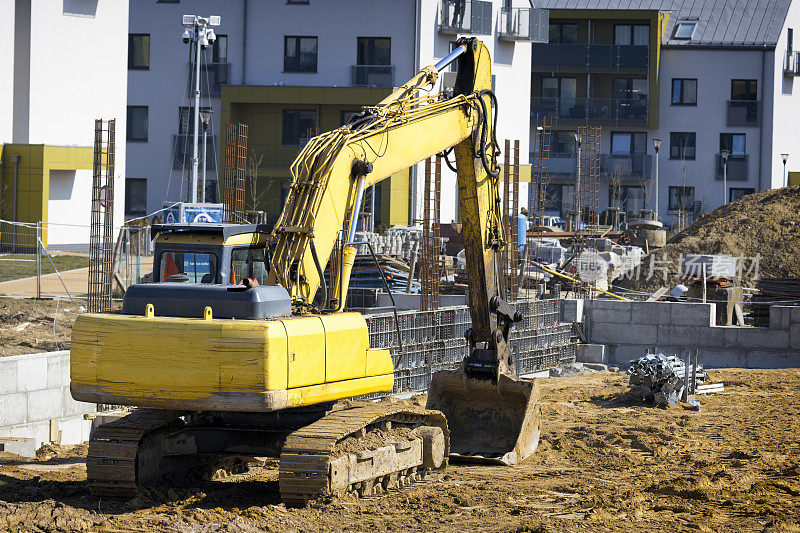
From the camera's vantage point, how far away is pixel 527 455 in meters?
13.3

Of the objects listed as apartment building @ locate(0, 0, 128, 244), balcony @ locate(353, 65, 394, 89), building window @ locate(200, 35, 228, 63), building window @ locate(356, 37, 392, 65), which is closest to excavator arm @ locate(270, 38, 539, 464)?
apartment building @ locate(0, 0, 128, 244)

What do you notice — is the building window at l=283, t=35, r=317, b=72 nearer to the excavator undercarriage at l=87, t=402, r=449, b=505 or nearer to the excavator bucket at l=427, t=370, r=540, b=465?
the excavator bucket at l=427, t=370, r=540, b=465

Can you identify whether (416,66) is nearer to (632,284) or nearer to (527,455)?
(632,284)

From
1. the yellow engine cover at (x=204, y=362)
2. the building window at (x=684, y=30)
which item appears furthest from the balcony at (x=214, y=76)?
the yellow engine cover at (x=204, y=362)

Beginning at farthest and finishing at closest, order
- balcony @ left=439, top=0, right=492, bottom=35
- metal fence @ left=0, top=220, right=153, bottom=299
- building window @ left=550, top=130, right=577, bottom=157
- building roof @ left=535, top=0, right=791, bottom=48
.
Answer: building window @ left=550, top=130, right=577, bottom=157 < building roof @ left=535, top=0, right=791, bottom=48 < balcony @ left=439, top=0, right=492, bottom=35 < metal fence @ left=0, top=220, right=153, bottom=299

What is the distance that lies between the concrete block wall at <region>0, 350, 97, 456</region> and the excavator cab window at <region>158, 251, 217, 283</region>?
12.3 feet

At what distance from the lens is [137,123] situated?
46.9 meters

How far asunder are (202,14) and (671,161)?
28.2 metres

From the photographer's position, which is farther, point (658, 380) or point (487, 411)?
point (658, 380)

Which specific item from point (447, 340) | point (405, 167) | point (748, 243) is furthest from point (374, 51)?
point (405, 167)

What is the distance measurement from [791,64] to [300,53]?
97.5ft

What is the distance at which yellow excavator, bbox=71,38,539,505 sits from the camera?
906 cm

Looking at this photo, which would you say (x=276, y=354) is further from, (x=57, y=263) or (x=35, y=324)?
(x=57, y=263)

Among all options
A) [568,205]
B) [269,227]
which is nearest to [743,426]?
[269,227]
